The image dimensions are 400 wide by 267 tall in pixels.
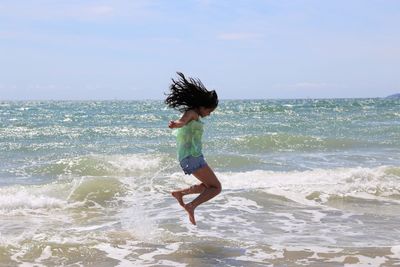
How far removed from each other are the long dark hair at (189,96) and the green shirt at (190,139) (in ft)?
0.75

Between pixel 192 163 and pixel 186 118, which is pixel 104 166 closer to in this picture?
pixel 192 163

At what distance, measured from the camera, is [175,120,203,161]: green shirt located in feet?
21.8

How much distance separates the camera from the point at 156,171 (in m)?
15.4

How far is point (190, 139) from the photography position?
666 cm

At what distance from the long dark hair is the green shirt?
0.23m

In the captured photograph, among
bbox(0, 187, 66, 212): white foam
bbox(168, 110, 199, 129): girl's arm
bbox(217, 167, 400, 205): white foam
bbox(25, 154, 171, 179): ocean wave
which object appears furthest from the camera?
bbox(25, 154, 171, 179): ocean wave

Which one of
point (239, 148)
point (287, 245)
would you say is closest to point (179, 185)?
→ point (287, 245)

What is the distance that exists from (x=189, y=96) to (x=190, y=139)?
1.69 ft

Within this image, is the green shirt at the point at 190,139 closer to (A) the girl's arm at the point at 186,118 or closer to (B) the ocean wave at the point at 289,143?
(A) the girl's arm at the point at 186,118

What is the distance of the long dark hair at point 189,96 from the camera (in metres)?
6.67

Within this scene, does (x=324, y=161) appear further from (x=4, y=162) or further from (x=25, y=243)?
(x=25, y=243)

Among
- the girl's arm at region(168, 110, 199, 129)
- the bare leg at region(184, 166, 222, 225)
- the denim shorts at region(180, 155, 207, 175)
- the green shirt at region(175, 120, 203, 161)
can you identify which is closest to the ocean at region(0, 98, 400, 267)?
the bare leg at region(184, 166, 222, 225)

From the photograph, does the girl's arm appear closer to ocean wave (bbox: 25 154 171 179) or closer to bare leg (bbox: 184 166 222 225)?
bare leg (bbox: 184 166 222 225)

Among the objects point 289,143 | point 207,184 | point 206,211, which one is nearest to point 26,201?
point 206,211
